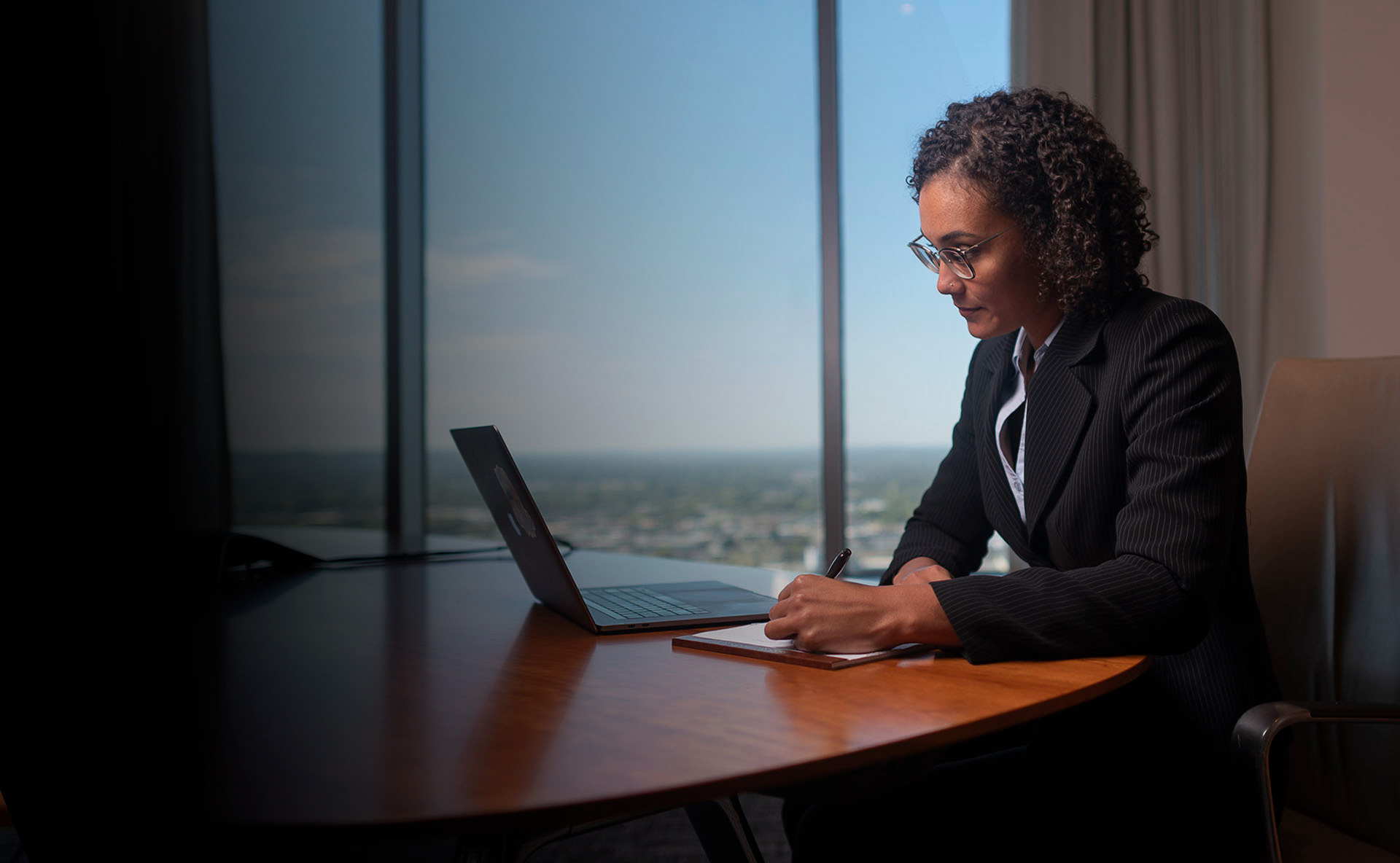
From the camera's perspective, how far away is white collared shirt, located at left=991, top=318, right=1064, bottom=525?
1.24 meters

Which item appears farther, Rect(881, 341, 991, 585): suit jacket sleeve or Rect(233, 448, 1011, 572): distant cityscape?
Rect(233, 448, 1011, 572): distant cityscape

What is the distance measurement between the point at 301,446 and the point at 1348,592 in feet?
11.4

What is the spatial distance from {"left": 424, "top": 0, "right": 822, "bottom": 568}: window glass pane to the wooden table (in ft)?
8.33

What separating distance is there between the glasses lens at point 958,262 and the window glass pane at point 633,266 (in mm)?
2196

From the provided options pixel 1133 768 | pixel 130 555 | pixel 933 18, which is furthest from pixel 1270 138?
pixel 130 555

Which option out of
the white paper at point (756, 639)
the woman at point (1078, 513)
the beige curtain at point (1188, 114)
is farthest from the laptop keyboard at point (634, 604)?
the beige curtain at point (1188, 114)

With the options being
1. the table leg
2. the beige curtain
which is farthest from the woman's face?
the beige curtain

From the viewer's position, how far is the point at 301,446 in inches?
146

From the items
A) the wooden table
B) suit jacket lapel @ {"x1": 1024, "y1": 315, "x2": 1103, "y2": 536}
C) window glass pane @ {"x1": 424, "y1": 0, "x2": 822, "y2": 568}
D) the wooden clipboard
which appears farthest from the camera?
window glass pane @ {"x1": 424, "y1": 0, "x2": 822, "y2": 568}

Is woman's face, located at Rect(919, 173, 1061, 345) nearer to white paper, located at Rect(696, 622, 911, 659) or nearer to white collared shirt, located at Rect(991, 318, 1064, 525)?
white collared shirt, located at Rect(991, 318, 1064, 525)

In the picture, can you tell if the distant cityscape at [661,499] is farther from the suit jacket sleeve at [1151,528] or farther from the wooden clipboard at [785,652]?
the wooden clipboard at [785,652]

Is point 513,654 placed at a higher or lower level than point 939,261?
lower

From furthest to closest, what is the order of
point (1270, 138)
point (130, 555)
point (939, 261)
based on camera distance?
1. point (1270, 138)
2. point (130, 555)
3. point (939, 261)

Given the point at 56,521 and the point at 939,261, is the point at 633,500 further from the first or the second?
the point at 939,261
